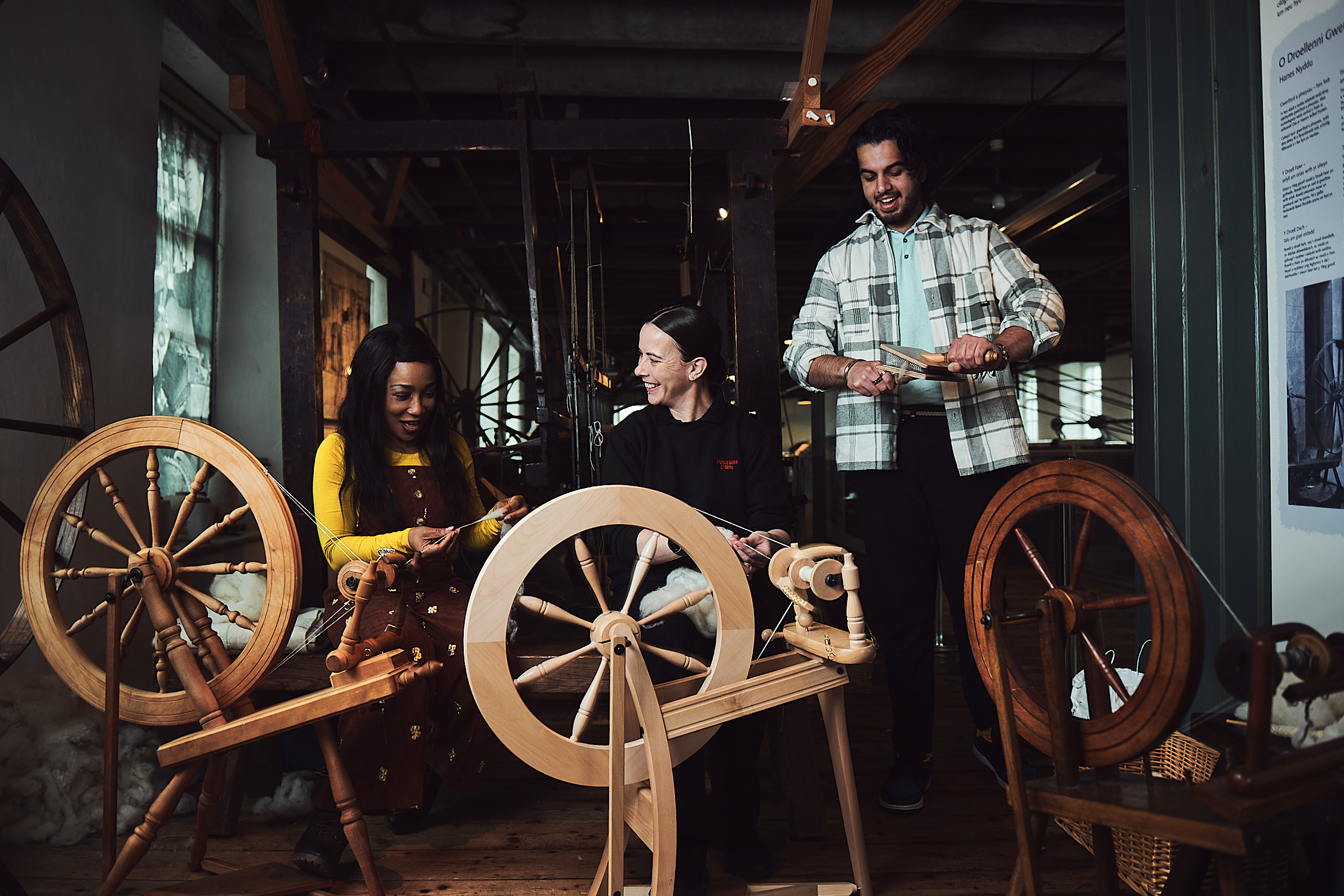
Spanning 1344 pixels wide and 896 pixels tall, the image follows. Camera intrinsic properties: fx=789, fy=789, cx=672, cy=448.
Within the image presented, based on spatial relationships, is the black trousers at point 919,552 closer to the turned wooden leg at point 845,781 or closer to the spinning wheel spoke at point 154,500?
the turned wooden leg at point 845,781

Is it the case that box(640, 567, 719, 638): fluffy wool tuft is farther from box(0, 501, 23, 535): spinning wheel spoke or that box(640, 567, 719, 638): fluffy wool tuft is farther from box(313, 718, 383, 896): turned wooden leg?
box(0, 501, 23, 535): spinning wheel spoke

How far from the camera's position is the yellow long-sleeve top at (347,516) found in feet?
6.26

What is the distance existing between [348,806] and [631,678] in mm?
701

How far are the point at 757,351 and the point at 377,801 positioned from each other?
60.8 inches

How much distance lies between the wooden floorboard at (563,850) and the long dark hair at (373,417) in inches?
32.1

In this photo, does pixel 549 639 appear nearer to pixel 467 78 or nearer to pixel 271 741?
pixel 271 741

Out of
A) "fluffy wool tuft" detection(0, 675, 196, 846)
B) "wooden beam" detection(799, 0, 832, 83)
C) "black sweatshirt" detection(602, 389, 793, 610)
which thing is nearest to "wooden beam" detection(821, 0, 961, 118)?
"wooden beam" detection(799, 0, 832, 83)

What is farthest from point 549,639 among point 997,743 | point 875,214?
point 875,214

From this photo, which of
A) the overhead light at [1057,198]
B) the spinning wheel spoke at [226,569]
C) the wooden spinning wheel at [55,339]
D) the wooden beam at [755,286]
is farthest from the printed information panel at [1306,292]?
the overhead light at [1057,198]

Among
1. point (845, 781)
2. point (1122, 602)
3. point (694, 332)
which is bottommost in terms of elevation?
point (845, 781)

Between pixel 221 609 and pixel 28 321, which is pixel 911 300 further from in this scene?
pixel 28 321

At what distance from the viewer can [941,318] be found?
2.02 meters

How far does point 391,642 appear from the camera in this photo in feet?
5.37

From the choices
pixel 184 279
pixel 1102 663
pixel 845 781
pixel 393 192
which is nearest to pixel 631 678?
pixel 845 781
